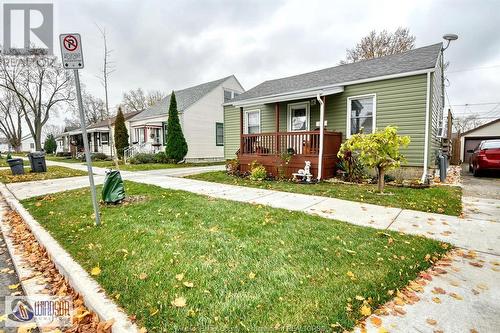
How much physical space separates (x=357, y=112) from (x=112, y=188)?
8615mm

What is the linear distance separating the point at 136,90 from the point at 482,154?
4675cm

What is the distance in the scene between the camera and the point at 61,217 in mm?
4559

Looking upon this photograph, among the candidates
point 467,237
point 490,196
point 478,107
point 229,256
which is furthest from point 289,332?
point 478,107

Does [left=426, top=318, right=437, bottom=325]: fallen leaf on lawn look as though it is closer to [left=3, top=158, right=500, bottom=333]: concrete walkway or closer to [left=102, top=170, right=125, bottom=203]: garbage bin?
[left=3, top=158, right=500, bottom=333]: concrete walkway

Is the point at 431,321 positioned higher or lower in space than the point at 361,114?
lower

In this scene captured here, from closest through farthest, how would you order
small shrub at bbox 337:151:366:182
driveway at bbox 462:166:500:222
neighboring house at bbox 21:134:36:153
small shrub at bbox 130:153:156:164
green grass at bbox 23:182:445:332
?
green grass at bbox 23:182:445:332 → driveway at bbox 462:166:500:222 → small shrub at bbox 337:151:366:182 → small shrub at bbox 130:153:156:164 → neighboring house at bbox 21:134:36:153

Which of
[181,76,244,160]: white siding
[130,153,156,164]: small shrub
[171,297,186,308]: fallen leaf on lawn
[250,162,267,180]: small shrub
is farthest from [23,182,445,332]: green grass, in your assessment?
[181,76,244,160]: white siding

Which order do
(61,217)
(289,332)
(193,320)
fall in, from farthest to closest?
(61,217), (193,320), (289,332)

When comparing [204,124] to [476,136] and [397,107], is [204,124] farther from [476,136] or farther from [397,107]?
[476,136]

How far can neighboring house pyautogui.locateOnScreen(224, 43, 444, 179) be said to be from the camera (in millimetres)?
8102

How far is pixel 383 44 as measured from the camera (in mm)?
21531

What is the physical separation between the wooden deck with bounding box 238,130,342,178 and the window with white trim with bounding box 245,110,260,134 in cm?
254

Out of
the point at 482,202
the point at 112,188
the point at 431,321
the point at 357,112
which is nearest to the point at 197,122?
the point at 357,112

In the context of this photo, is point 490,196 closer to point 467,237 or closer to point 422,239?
point 467,237
